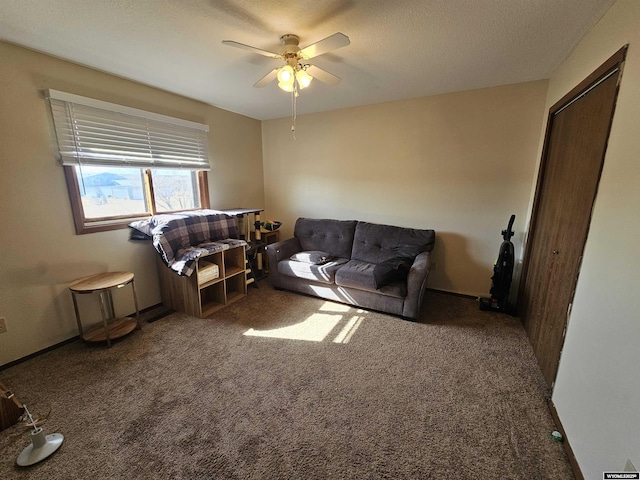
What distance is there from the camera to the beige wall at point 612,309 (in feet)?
3.40

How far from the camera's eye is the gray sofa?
266 centimetres

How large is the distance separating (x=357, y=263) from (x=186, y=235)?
195 centimetres

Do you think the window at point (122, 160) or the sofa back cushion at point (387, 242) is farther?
the sofa back cushion at point (387, 242)

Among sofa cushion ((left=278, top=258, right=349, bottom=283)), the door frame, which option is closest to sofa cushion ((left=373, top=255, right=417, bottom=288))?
sofa cushion ((left=278, top=258, right=349, bottom=283))

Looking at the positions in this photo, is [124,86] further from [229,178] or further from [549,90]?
[549,90]

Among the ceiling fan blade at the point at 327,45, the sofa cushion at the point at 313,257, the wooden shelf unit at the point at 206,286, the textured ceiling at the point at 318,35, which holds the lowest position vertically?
the wooden shelf unit at the point at 206,286

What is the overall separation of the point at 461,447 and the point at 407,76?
2846mm

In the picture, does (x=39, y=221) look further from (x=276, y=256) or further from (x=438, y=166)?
(x=438, y=166)

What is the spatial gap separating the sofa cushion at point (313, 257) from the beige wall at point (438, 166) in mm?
784

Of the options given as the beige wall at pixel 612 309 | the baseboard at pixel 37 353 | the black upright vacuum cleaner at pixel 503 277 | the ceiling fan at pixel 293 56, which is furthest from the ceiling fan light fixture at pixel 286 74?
the baseboard at pixel 37 353

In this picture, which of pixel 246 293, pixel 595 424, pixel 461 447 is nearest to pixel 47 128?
pixel 246 293

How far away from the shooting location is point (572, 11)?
4.95 ft

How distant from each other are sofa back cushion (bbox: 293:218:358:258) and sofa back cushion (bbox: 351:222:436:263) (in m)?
0.10

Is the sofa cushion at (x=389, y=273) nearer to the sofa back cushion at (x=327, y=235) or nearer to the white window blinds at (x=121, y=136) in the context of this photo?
the sofa back cushion at (x=327, y=235)
